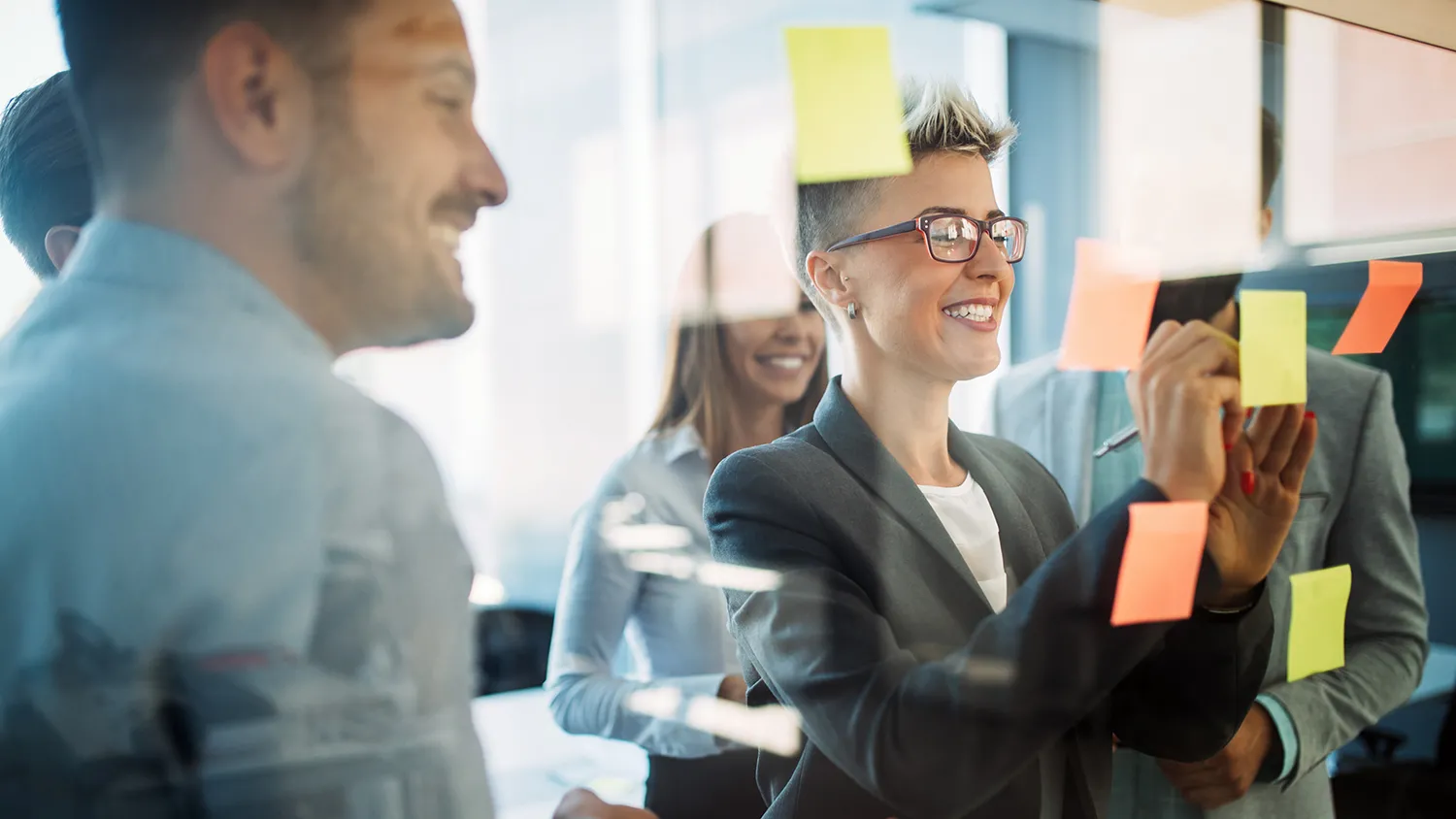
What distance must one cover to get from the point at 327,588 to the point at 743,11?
0.66 metres

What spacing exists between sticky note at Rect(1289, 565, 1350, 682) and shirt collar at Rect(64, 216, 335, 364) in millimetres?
1227

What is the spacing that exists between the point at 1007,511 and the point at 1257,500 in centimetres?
32

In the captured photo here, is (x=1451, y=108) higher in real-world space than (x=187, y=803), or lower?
higher

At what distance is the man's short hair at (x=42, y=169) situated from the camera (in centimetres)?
69

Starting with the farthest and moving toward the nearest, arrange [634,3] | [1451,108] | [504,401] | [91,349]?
[1451,108] < [634,3] < [504,401] < [91,349]

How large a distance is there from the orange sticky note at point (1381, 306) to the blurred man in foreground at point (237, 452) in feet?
4.12

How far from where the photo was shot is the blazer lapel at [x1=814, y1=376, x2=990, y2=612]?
0.99 meters

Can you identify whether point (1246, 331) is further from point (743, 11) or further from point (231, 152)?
point (231, 152)

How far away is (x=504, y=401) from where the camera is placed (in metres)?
0.85

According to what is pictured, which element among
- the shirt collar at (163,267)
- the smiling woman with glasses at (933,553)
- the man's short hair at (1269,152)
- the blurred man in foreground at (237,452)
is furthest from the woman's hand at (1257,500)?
the shirt collar at (163,267)

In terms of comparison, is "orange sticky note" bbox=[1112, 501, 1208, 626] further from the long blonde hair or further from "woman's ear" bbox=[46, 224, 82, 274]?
"woman's ear" bbox=[46, 224, 82, 274]

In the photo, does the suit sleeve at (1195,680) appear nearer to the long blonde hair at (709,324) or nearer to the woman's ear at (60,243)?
the long blonde hair at (709,324)

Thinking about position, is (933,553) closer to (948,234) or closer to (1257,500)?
(948,234)

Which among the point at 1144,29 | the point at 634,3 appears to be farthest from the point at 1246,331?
the point at 634,3
